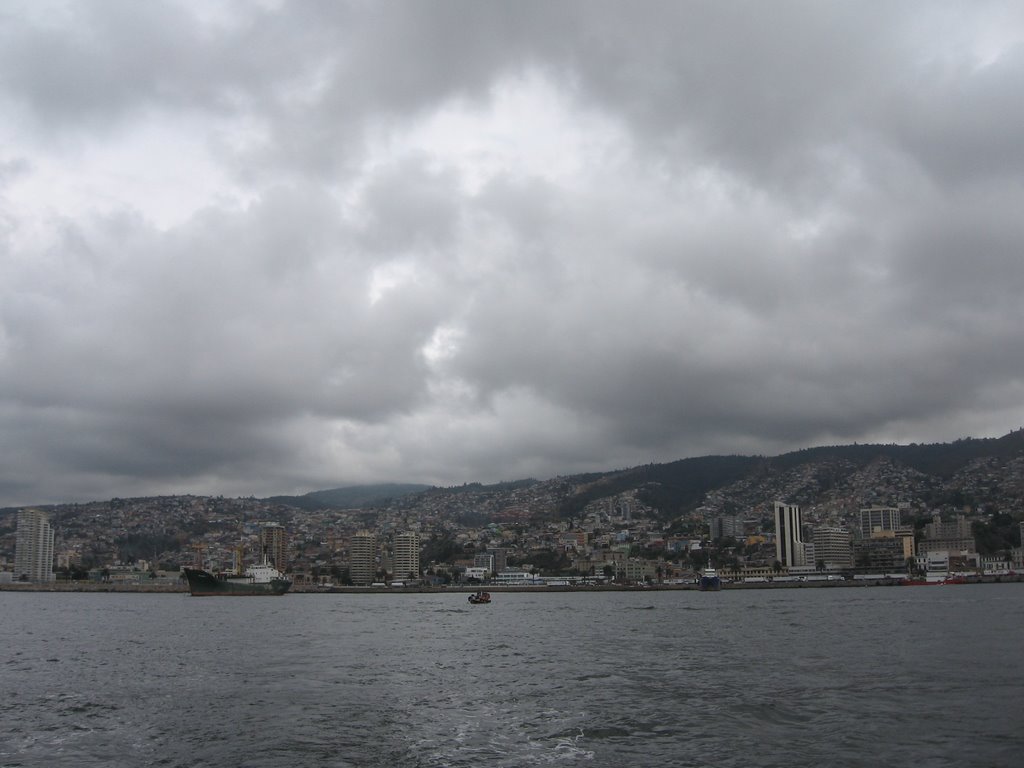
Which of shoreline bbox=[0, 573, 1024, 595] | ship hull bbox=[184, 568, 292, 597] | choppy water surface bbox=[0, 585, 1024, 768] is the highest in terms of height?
choppy water surface bbox=[0, 585, 1024, 768]

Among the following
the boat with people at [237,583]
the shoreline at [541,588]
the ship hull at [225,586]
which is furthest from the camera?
the shoreline at [541,588]

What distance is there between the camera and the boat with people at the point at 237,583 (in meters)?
141

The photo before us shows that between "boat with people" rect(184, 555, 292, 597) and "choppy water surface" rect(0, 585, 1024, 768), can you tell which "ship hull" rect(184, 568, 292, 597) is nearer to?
"boat with people" rect(184, 555, 292, 597)

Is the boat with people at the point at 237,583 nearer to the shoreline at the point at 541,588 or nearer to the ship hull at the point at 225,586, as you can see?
the ship hull at the point at 225,586

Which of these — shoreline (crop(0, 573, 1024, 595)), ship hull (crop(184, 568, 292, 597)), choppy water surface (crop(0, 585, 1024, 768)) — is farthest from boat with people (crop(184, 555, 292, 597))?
choppy water surface (crop(0, 585, 1024, 768))

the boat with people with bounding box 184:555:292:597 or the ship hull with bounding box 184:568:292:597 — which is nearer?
the ship hull with bounding box 184:568:292:597

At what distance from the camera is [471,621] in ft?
221

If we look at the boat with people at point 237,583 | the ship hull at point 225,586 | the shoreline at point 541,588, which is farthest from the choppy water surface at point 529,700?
the shoreline at point 541,588

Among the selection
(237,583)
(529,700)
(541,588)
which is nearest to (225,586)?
(237,583)

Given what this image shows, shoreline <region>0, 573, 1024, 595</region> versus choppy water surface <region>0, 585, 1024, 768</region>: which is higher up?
choppy water surface <region>0, 585, 1024, 768</region>

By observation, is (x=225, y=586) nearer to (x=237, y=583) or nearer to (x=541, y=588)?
(x=237, y=583)

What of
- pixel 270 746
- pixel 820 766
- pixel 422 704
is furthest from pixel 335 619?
pixel 820 766

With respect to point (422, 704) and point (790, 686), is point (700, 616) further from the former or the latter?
point (422, 704)

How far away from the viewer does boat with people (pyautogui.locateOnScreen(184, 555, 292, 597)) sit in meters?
141
